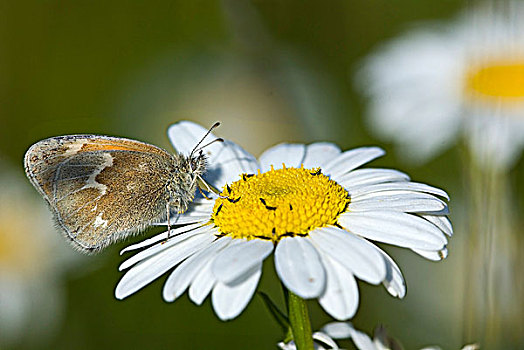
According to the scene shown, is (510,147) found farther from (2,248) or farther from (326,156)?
(2,248)

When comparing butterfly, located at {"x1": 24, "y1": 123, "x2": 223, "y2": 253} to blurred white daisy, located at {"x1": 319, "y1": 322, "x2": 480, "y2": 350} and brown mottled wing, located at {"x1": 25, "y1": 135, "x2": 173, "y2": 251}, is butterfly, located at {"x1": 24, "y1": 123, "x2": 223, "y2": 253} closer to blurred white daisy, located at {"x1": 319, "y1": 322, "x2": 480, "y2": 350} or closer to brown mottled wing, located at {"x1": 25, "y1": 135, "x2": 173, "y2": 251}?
brown mottled wing, located at {"x1": 25, "y1": 135, "x2": 173, "y2": 251}

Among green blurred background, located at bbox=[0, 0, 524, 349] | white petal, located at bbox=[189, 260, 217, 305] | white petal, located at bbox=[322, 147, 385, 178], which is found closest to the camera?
white petal, located at bbox=[189, 260, 217, 305]

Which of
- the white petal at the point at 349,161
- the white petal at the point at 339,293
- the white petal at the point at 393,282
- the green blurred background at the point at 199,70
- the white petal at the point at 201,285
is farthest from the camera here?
the green blurred background at the point at 199,70

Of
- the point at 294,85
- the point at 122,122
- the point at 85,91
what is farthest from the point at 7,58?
the point at 294,85

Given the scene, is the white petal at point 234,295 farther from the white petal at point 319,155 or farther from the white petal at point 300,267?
the white petal at point 319,155

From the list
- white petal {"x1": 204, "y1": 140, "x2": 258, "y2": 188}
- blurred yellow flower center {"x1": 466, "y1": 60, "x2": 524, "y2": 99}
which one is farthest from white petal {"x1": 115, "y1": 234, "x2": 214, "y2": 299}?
blurred yellow flower center {"x1": 466, "y1": 60, "x2": 524, "y2": 99}

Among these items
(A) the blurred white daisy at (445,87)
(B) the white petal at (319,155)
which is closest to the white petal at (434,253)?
(B) the white petal at (319,155)

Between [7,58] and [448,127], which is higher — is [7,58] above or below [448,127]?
above
